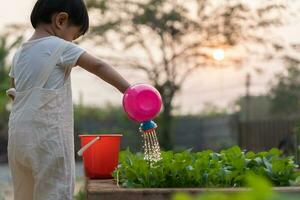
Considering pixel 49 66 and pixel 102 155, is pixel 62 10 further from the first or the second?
pixel 102 155

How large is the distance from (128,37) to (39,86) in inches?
691

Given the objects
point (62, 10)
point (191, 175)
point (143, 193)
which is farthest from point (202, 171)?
point (62, 10)

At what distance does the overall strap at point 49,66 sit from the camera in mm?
3244

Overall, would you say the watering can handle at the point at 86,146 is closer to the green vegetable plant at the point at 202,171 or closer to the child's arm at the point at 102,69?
the green vegetable plant at the point at 202,171

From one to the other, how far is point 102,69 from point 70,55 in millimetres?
156

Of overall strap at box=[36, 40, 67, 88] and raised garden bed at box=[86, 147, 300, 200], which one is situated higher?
overall strap at box=[36, 40, 67, 88]

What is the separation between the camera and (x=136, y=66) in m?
20.7

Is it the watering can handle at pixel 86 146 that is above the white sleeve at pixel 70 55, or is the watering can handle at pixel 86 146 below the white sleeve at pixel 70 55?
below

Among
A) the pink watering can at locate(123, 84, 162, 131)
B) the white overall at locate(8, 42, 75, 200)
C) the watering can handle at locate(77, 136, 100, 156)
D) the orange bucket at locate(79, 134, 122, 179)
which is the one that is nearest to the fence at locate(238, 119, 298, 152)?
the orange bucket at locate(79, 134, 122, 179)

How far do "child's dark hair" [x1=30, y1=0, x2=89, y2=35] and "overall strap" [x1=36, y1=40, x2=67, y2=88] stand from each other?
5.7 inches

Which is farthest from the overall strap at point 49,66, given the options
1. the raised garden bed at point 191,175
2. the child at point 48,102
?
the raised garden bed at point 191,175

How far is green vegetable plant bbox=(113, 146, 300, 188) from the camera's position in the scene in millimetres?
3443

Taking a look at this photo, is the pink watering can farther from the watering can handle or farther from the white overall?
the watering can handle

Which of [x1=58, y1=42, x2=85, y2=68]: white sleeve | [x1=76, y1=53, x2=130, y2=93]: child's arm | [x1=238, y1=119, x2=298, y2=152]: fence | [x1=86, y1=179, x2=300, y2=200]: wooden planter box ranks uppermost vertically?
[x1=58, y1=42, x2=85, y2=68]: white sleeve
